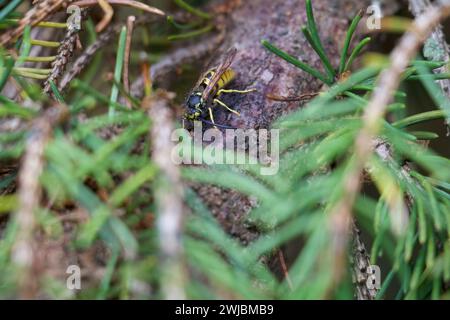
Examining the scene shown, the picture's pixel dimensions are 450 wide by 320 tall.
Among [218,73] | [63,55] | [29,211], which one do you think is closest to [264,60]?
[218,73]

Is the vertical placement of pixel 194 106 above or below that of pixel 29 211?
above

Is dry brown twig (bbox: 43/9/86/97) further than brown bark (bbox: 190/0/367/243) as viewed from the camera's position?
Yes

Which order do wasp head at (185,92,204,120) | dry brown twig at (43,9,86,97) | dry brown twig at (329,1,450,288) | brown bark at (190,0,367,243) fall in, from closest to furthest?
dry brown twig at (329,1,450,288) < brown bark at (190,0,367,243) < dry brown twig at (43,9,86,97) < wasp head at (185,92,204,120)

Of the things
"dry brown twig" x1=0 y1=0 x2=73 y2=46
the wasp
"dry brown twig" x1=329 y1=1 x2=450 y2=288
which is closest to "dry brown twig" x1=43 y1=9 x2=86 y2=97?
"dry brown twig" x1=0 y1=0 x2=73 y2=46

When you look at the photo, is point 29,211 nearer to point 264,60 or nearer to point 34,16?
point 34,16

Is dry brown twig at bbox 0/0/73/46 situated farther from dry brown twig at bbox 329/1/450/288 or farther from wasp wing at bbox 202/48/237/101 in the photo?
dry brown twig at bbox 329/1/450/288

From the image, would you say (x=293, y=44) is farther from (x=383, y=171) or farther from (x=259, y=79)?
(x=383, y=171)

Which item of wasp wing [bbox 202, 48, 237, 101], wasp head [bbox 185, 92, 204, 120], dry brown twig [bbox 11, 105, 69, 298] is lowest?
dry brown twig [bbox 11, 105, 69, 298]
